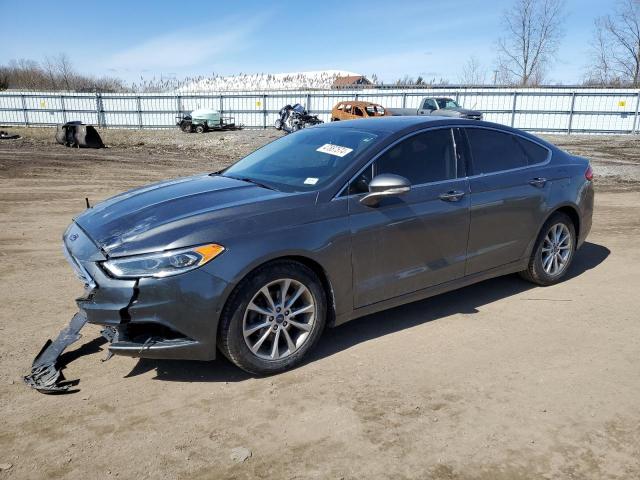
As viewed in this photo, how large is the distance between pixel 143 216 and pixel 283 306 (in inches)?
43.8

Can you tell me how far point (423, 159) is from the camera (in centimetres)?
451

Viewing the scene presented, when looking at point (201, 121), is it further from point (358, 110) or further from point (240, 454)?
point (240, 454)

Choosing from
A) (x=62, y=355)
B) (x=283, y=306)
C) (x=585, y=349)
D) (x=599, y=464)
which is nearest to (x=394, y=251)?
(x=283, y=306)

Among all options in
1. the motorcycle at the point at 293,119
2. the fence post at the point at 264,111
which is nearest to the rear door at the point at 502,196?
the motorcycle at the point at 293,119

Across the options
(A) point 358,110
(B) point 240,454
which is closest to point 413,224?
(B) point 240,454

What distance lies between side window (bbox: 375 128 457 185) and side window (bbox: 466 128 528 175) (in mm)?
283

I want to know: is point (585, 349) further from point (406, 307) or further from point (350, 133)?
point (350, 133)

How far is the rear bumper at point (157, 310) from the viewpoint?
3.30m

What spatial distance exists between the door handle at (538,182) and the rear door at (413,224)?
890mm

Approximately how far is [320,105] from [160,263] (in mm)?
29778

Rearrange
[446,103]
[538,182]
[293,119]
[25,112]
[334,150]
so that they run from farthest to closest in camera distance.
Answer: [25,112]
[293,119]
[446,103]
[538,182]
[334,150]

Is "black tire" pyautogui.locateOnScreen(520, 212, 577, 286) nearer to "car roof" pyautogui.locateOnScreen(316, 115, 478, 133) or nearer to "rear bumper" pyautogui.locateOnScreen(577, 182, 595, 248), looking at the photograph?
"rear bumper" pyautogui.locateOnScreen(577, 182, 595, 248)

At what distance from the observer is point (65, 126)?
24141 mm

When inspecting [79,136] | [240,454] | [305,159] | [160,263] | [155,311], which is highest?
[305,159]
